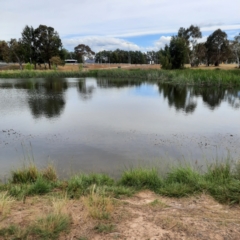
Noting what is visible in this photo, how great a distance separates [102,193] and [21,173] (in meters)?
1.84

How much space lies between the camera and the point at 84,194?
4051 millimetres

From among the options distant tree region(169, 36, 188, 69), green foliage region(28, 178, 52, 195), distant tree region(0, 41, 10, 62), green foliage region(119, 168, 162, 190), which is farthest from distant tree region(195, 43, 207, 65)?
green foliage region(28, 178, 52, 195)

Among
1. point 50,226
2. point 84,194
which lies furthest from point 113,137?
point 50,226

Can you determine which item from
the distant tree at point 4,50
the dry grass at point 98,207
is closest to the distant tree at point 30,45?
the distant tree at point 4,50

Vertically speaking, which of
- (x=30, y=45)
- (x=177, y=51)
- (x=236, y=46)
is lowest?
(x=177, y=51)

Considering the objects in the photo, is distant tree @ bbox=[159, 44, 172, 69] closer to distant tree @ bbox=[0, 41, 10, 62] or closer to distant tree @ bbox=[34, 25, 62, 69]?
distant tree @ bbox=[34, 25, 62, 69]

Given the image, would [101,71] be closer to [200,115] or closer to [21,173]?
[200,115]

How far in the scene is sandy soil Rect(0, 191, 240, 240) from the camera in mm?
2820

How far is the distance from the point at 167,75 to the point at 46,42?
33.5 meters

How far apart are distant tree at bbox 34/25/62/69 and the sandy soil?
54257 mm

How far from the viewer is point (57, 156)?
6449 millimetres

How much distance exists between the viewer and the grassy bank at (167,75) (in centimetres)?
2430

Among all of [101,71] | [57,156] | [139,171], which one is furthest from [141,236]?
[101,71]

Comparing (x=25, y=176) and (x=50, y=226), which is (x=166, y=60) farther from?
(x=50, y=226)
